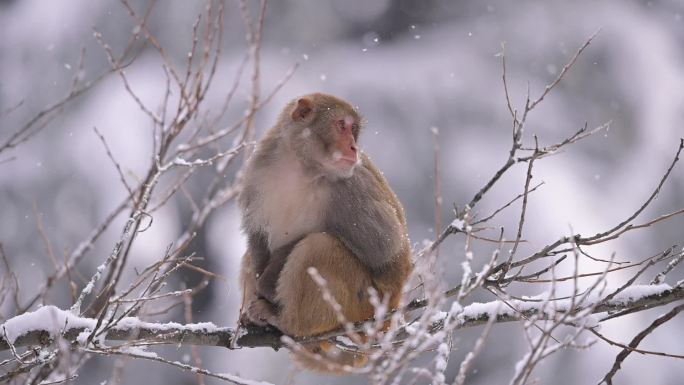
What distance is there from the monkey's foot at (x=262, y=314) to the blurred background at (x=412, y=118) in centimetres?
680

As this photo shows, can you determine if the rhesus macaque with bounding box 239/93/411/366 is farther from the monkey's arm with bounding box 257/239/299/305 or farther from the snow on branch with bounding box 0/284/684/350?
the snow on branch with bounding box 0/284/684/350

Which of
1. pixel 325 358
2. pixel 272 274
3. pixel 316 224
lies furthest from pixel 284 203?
pixel 325 358

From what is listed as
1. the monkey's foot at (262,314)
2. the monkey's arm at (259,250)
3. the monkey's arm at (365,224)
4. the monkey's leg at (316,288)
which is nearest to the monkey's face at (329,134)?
the monkey's arm at (365,224)

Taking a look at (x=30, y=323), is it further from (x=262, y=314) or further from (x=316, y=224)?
(x=316, y=224)

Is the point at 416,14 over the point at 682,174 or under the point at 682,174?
over

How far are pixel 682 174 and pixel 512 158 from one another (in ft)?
35.9

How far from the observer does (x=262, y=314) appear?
165 inches

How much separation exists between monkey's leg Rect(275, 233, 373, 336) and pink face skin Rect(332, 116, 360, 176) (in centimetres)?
38

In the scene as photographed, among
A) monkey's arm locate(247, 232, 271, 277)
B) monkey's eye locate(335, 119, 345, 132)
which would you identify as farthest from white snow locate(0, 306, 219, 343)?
monkey's eye locate(335, 119, 345, 132)

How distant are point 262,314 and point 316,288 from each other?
1.02ft

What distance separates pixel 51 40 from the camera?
1430 cm

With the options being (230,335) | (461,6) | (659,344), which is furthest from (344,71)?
(230,335)

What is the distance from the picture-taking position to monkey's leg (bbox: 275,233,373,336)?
4.13m

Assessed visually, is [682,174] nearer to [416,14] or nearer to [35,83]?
[416,14]
